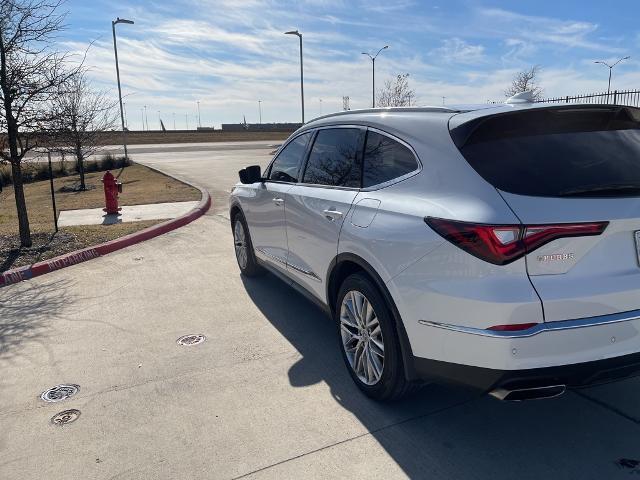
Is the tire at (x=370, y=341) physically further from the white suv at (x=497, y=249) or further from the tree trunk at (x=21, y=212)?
the tree trunk at (x=21, y=212)

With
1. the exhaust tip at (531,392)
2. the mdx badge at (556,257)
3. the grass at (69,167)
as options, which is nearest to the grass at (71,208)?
the grass at (69,167)

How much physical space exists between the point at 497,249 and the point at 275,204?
8.88 ft

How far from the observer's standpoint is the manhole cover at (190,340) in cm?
445

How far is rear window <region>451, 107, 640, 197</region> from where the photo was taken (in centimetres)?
259

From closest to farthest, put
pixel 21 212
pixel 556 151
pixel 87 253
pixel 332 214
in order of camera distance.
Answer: pixel 556 151, pixel 332 214, pixel 87 253, pixel 21 212

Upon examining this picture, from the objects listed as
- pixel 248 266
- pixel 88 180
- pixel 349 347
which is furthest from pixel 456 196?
pixel 88 180

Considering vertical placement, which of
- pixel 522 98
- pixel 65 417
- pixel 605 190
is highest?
pixel 522 98

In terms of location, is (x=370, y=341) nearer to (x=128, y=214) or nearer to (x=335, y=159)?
(x=335, y=159)

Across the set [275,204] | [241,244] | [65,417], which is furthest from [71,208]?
[65,417]

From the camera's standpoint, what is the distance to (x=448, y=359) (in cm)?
271

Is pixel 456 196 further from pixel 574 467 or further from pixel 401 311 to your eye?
pixel 574 467

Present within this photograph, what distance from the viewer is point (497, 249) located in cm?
245

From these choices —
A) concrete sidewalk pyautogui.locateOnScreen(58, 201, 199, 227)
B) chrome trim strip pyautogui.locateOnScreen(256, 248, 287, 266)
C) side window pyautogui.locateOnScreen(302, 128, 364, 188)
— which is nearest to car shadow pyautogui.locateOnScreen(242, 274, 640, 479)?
chrome trim strip pyautogui.locateOnScreen(256, 248, 287, 266)

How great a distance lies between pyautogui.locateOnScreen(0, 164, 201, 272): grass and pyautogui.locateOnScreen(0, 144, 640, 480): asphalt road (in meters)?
2.52
